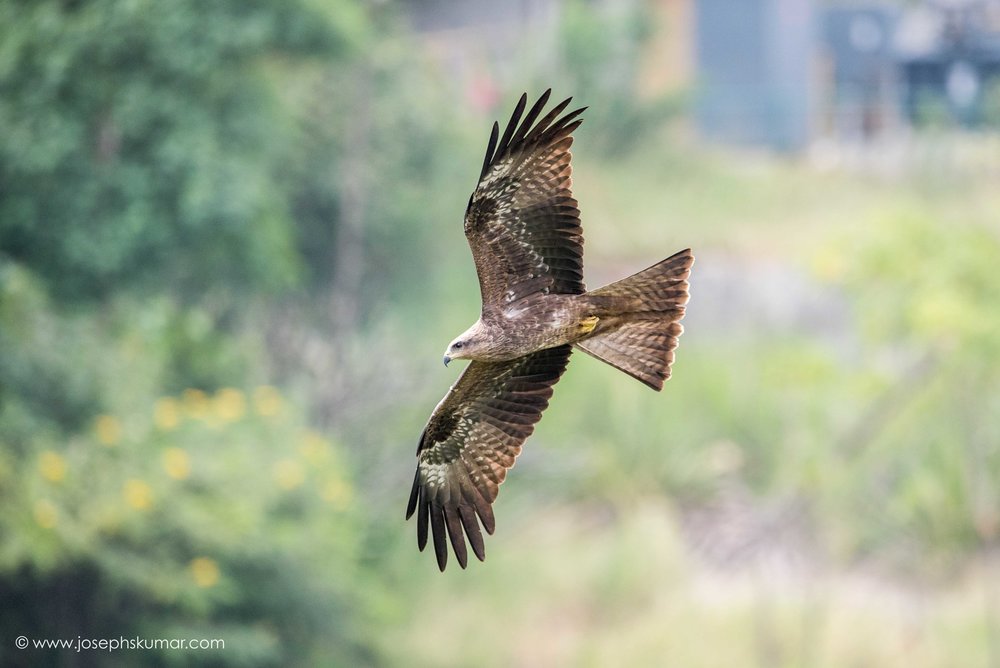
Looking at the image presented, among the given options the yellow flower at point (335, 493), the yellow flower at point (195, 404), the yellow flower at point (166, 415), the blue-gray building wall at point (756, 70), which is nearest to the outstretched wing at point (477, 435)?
the yellow flower at point (166, 415)

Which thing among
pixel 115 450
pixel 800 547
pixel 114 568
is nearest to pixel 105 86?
pixel 115 450

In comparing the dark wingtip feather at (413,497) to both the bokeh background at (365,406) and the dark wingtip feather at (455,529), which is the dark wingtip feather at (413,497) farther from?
the bokeh background at (365,406)

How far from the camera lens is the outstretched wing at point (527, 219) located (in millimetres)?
4707

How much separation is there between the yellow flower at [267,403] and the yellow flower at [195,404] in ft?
1.30

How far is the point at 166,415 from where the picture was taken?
Result: 34.8ft

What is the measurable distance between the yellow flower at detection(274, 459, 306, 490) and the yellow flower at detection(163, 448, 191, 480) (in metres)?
0.81

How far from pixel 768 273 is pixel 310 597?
31.8 feet

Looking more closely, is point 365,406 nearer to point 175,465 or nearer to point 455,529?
point 175,465

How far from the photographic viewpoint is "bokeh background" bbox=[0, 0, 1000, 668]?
1034cm

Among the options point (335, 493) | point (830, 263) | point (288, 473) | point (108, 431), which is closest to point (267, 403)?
point (288, 473)

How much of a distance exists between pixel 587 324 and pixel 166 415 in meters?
6.42

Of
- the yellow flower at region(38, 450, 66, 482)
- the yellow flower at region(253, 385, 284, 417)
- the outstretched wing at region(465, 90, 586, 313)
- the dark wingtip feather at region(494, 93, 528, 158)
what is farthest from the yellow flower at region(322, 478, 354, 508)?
the dark wingtip feather at region(494, 93, 528, 158)

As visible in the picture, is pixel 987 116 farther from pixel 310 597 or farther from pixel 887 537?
pixel 310 597

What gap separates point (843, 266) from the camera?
38.9 feet
